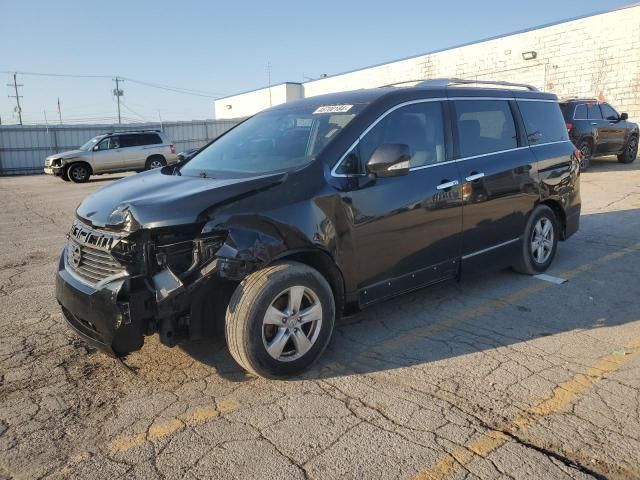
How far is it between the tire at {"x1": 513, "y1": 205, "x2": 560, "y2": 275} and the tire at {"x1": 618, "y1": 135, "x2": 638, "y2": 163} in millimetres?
12713

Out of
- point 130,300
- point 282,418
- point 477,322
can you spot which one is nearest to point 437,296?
point 477,322

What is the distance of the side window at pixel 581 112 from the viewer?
14.4m

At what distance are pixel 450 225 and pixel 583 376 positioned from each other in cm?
155

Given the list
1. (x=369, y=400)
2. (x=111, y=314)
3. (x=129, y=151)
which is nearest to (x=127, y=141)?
(x=129, y=151)

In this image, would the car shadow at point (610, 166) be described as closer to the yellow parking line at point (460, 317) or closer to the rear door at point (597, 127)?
the rear door at point (597, 127)

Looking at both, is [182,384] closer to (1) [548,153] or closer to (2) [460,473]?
(2) [460,473]

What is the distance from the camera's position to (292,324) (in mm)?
3473

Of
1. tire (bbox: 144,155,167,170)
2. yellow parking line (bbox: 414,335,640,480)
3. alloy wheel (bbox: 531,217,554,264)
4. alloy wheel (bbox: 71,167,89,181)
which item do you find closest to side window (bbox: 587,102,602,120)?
alloy wheel (bbox: 531,217,554,264)

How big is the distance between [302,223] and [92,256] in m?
1.37

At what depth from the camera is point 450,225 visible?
4.48 metres

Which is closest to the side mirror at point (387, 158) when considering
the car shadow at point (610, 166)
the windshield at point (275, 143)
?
the windshield at point (275, 143)

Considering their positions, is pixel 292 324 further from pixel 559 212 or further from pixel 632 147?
pixel 632 147

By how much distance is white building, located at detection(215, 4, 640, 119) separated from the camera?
65.2 feet

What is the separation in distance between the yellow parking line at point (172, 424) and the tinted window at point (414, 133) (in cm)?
197
